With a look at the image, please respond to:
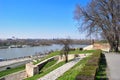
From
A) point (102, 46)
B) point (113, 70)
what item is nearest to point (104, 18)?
point (102, 46)

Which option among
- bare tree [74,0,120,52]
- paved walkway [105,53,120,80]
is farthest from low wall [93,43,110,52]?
paved walkway [105,53,120,80]

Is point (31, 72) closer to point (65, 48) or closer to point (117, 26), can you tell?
point (65, 48)

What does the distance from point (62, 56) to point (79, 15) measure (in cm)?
641

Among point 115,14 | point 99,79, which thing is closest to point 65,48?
point 115,14

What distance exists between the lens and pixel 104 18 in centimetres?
3322

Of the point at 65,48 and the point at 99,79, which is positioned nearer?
the point at 99,79

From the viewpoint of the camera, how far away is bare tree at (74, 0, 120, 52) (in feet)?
105

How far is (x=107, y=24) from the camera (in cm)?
3294

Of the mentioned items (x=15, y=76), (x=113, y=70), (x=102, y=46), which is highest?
(x=102, y=46)

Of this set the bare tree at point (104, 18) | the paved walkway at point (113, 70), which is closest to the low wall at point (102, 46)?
the bare tree at point (104, 18)

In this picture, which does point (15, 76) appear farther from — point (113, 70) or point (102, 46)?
point (113, 70)

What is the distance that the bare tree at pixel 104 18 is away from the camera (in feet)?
105

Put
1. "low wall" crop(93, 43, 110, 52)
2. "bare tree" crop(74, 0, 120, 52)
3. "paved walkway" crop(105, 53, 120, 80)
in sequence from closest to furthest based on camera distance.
A: "paved walkway" crop(105, 53, 120, 80)
"bare tree" crop(74, 0, 120, 52)
"low wall" crop(93, 43, 110, 52)

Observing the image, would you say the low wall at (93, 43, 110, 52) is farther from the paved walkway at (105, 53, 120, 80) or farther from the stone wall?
the paved walkway at (105, 53, 120, 80)
